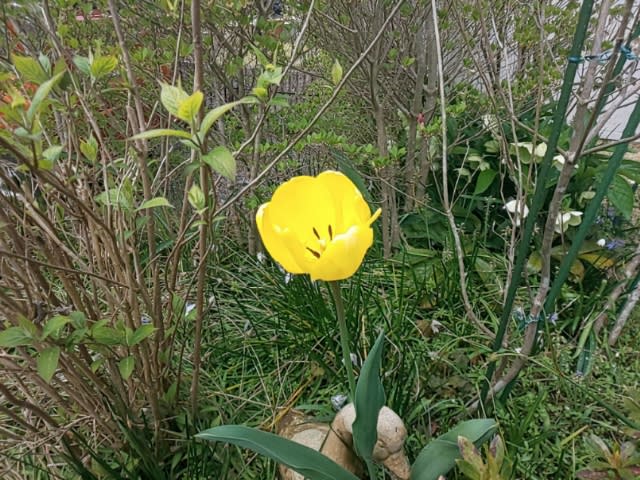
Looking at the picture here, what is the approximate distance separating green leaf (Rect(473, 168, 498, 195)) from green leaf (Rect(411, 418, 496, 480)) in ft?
5.57

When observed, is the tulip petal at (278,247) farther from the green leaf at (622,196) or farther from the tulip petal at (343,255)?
the green leaf at (622,196)

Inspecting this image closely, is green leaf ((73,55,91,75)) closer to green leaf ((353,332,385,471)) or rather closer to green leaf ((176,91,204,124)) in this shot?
green leaf ((176,91,204,124))

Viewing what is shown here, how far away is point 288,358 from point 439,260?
92cm

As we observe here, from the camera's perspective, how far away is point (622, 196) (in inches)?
93.5

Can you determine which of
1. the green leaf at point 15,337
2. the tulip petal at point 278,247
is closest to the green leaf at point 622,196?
the tulip petal at point 278,247

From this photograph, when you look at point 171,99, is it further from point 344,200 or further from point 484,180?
point 484,180

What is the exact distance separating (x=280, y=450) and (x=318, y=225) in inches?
18.6

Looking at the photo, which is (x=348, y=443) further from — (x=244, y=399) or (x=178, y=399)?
(x=178, y=399)

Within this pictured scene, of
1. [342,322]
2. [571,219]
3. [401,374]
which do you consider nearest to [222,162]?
[342,322]

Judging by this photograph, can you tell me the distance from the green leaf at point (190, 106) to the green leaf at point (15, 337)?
65 centimetres

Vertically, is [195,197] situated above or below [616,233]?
above

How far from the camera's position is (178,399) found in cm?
178

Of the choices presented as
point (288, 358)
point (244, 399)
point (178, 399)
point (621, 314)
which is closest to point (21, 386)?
point (178, 399)

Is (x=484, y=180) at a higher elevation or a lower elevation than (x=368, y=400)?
lower
